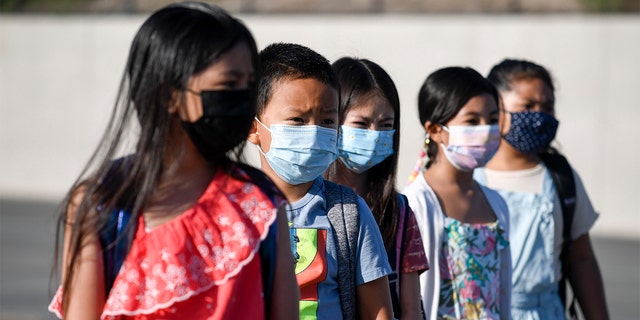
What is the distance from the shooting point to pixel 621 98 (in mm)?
16562

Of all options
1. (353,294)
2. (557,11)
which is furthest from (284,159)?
(557,11)

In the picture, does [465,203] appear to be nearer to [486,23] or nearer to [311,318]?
[311,318]

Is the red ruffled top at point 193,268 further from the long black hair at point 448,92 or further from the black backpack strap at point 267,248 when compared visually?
the long black hair at point 448,92

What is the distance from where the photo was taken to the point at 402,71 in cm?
1845

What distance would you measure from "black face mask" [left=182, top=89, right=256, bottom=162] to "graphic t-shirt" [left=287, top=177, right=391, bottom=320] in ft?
2.64

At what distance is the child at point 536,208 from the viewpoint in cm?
487

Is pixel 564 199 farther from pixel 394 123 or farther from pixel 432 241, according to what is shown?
pixel 394 123

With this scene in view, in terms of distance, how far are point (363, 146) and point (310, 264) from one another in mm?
783

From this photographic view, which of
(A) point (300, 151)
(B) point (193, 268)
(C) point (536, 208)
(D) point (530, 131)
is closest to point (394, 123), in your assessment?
(A) point (300, 151)

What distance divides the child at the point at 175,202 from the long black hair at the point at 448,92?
7.07 ft

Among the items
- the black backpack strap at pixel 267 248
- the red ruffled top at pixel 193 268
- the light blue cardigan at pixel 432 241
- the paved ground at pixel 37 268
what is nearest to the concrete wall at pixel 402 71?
the paved ground at pixel 37 268

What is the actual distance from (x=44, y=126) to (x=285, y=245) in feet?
66.9

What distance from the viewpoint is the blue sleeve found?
10.5 ft

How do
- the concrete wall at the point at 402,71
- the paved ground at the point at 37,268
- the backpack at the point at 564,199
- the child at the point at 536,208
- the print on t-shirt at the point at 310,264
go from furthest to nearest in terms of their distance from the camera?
the concrete wall at the point at 402,71
the paved ground at the point at 37,268
the backpack at the point at 564,199
the child at the point at 536,208
the print on t-shirt at the point at 310,264
